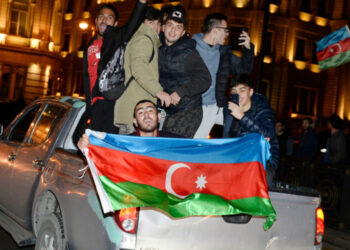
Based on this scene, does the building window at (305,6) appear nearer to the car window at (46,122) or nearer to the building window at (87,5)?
the building window at (87,5)

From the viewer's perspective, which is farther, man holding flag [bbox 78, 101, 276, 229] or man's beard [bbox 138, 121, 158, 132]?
man's beard [bbox 138, 121, 158, 132]

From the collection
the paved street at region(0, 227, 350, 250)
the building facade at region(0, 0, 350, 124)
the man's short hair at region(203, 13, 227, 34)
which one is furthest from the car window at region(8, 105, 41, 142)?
the building facade at region(0, 0, 350, 124)

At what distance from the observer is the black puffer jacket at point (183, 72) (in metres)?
4.85

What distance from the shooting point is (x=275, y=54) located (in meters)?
35.2

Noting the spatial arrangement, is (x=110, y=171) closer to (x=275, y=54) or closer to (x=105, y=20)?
(x=105, y=20)

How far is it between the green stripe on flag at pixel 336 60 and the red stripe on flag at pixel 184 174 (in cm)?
941

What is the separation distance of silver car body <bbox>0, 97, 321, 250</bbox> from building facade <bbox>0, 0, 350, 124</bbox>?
94.1 ft

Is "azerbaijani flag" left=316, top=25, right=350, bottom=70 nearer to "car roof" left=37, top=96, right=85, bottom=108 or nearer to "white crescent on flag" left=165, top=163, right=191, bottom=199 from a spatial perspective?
"car roof" left=37, top=96, right=85, bottom=108

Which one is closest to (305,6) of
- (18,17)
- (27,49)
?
(27,49)

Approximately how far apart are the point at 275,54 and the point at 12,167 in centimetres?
3154

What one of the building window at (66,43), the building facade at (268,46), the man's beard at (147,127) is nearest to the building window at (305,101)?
the building facade at (268,46)

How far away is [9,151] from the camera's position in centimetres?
587

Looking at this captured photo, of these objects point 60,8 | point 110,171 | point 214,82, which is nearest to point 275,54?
point 60,8

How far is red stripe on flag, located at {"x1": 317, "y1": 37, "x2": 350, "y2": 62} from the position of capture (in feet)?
39.7
